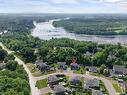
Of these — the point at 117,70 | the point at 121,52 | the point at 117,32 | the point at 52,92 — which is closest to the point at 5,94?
the point at 52,92

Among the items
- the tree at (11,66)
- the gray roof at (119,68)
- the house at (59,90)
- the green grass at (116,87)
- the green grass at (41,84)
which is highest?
the tree at (11,66)

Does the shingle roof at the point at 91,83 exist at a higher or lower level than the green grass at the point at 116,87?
higher

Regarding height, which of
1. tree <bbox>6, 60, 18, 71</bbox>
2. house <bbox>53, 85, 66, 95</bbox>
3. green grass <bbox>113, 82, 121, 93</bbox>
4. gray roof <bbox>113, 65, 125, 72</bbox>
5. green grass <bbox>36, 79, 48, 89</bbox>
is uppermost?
tree <bbox>6, 60, 18, 71</bbox>

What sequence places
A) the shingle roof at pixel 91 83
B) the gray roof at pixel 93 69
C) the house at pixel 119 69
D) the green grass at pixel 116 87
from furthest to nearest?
the gray roof at pixel 93 69, the house at pixel 119 69, the shingle roof at pixel 91 83, the green grass at pixel 116 87

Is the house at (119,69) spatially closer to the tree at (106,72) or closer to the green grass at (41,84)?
the tree at (106,72)

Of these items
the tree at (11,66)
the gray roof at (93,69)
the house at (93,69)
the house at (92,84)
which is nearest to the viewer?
the house at (92,84)

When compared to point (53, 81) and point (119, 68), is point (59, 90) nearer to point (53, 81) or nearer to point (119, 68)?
point (53, 81)

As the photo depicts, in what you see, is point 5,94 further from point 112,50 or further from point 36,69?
point 112,50

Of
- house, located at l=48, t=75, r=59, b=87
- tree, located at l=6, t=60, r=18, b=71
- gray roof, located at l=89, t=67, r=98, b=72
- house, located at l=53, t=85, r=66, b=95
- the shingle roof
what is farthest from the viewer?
gray roof, located at l=89, t=67, r=98, b=72

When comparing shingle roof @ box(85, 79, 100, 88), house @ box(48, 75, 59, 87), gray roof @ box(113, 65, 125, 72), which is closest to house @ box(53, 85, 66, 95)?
house @ box(48, 75, 59, 87)

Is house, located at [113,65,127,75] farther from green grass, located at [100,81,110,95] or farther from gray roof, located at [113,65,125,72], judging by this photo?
green grass, located at [100,81,110,95]

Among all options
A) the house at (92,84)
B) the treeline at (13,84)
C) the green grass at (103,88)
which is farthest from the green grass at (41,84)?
the green grass at (103,88)
